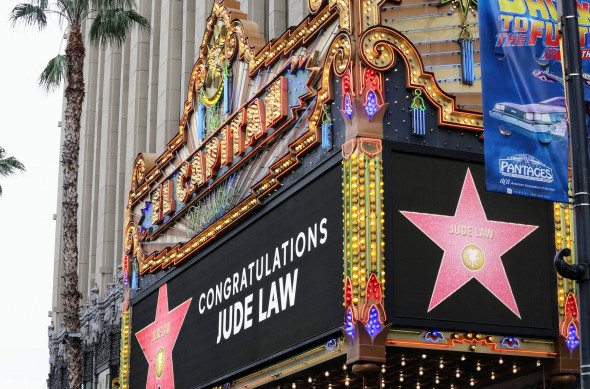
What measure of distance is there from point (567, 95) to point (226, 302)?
12.8 metres

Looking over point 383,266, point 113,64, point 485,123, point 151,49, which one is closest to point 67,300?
point 383,266

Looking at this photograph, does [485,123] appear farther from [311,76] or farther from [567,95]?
[311,76]

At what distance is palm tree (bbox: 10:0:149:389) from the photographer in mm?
25688

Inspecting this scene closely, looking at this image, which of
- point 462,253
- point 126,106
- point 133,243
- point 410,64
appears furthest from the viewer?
point 126,106

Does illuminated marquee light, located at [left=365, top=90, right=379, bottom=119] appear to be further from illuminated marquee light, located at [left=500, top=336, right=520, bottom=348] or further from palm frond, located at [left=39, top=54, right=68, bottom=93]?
palm frond, located at [left=39, top=54, right=68, bottom=93]

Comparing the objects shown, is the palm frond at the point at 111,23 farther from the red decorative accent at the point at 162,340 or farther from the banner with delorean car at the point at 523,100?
the banner with delorean car at the point at 523,100

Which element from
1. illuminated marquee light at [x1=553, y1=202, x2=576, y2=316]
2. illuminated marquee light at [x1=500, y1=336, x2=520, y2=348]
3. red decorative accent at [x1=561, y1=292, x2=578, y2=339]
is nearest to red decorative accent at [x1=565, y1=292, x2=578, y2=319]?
red decorative accent at [x1=561, y1=292, x2=578, y2=339]

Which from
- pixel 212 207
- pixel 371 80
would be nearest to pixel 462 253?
pixel 371 80

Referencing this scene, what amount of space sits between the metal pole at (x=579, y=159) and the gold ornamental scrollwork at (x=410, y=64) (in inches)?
258

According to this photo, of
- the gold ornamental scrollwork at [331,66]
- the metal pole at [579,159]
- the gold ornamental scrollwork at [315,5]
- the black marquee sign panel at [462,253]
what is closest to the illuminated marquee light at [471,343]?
the black marquee sign panel at [462,253]

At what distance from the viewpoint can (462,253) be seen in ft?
58.1

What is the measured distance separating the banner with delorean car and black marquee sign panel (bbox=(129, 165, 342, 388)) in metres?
5.36

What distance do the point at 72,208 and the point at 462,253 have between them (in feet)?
39.5

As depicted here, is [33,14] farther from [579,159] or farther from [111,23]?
[579,159]
